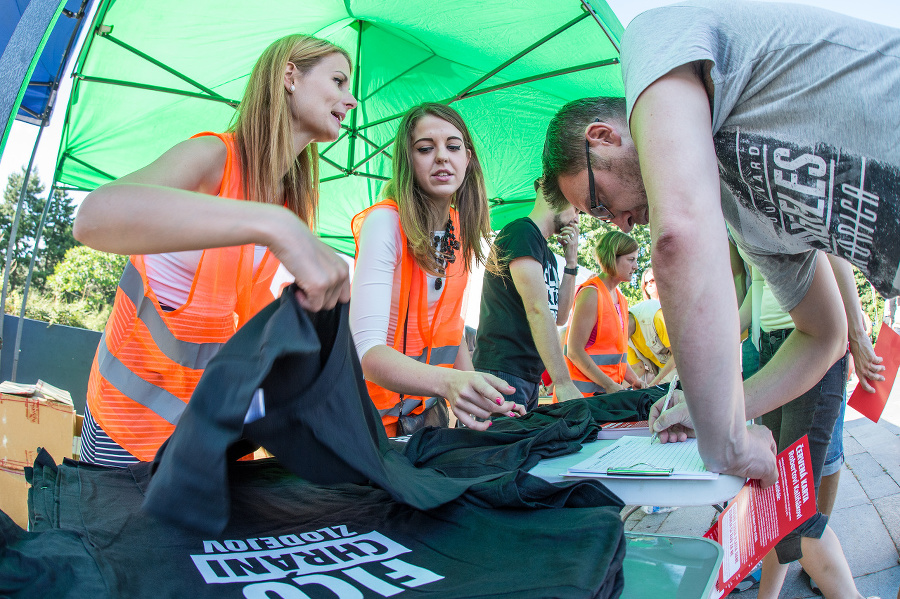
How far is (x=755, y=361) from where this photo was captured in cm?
253

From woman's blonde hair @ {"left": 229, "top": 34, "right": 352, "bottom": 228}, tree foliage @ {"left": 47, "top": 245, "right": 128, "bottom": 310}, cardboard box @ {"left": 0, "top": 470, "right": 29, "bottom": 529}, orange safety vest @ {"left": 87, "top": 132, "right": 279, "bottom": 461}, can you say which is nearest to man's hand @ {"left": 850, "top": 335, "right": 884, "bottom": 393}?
woman's blonde hair @ {"left": 229, "top": 34, "right": 352, "bottom": 228}

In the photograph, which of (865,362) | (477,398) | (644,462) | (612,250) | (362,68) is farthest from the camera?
(362,68)

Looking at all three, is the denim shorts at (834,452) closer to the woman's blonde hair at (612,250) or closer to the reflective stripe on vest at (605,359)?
the reflective stripe on vest at (605,359)

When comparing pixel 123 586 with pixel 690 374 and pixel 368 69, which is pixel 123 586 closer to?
pixel 690 374

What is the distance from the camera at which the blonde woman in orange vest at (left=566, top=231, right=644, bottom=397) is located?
3324mm

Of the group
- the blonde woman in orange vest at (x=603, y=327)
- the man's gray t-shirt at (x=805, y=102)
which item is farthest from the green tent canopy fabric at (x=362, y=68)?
the man's gray t-shirt at (x=805, y=102)

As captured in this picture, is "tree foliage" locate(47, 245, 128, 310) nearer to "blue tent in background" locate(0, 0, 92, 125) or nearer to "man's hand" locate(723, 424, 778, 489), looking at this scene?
"blue tent in background" locate(0, 0, 92, 125)

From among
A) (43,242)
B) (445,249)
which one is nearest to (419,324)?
(445,249)

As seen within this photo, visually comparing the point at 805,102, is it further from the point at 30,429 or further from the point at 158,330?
the point at 30,429

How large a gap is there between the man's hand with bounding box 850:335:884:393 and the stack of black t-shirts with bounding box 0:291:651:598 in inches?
63.5

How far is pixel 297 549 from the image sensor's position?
2.34 feet

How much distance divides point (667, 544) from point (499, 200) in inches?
183

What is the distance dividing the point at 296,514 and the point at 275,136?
0.89 meters

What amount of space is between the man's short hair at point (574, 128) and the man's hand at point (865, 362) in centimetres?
138
